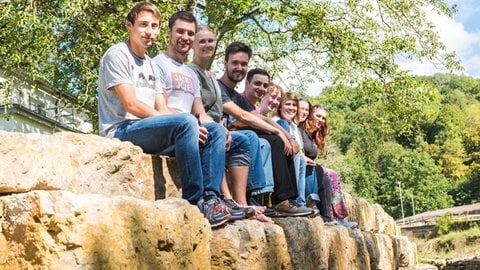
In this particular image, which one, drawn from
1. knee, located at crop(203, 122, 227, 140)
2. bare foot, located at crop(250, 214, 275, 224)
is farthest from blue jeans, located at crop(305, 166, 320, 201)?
knee, located at crop(203, 122, 227, 140)

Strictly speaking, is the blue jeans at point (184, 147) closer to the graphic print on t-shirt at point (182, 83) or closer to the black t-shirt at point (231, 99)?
the graphic print on t-shirt at point (182, 83)

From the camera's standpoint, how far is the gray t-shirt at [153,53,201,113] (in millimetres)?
4727

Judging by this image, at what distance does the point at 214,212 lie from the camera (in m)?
3.82

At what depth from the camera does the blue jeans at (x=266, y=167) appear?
5.12 meters

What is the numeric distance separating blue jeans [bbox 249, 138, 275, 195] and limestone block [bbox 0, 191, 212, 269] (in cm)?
238

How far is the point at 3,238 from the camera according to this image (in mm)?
2342

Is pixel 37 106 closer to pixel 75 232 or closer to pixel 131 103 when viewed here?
pixel 131 103

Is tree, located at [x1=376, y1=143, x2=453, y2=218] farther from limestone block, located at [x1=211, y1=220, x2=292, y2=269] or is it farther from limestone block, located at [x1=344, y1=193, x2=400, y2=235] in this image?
limestone block, located at [x1=211, y1=220, x2=292, y2=269]

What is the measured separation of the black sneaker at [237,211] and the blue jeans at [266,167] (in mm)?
797

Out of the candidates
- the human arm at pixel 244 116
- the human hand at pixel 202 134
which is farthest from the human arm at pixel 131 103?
the human arm at pixel 244 116

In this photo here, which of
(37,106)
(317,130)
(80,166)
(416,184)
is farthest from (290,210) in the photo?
(416,184)

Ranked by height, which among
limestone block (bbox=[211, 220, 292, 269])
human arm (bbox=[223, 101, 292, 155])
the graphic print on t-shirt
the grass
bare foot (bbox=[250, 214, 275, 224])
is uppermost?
the graphic print on t-shirt

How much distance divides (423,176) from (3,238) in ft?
269

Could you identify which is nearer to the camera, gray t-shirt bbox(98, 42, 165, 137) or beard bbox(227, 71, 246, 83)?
gray t-shirt bbox(98, 42, 165, 137)
